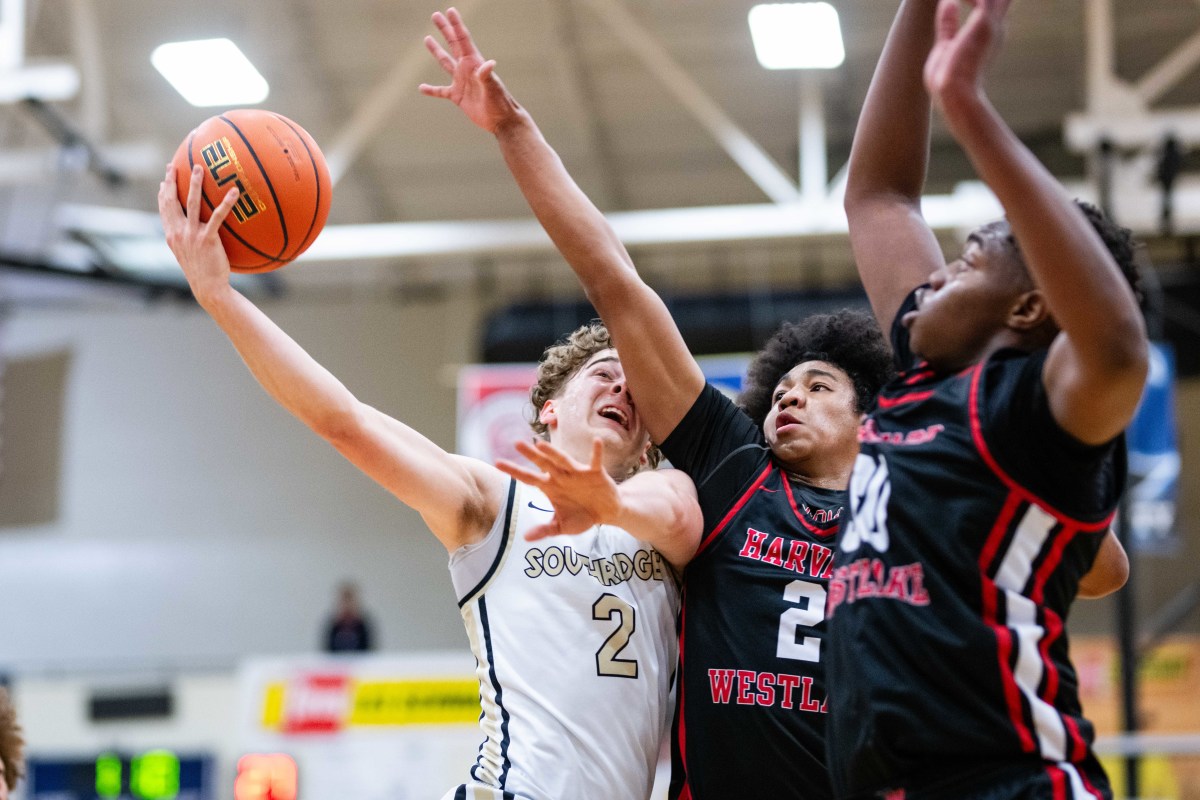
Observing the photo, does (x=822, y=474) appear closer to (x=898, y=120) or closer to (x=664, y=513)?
(x=664, y=513)

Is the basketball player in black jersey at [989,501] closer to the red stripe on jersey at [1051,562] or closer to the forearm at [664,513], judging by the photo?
the red stripe on jersey at [1051,562]

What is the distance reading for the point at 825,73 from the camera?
13125mm

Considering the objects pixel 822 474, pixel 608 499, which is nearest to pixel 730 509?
pixel 822 474

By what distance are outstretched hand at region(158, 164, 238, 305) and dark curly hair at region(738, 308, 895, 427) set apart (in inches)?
60.6

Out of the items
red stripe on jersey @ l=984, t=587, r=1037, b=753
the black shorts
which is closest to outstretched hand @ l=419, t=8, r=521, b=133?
red stripe on jersey @ l=984, t=587, r=1037, b=753

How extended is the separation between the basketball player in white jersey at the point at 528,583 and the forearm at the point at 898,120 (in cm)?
86

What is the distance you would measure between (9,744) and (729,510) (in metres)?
2.14

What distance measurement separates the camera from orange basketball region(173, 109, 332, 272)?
3.39m

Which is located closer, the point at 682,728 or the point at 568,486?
the point at 568,486

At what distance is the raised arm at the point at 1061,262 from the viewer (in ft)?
7.30

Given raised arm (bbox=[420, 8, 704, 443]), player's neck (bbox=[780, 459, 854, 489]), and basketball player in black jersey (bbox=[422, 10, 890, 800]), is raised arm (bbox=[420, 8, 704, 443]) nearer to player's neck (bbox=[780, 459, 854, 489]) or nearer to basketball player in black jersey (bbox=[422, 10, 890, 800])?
basketball player in black jersey (bbox=[422, 10, 890, 800])

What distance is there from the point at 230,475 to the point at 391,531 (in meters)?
2.25

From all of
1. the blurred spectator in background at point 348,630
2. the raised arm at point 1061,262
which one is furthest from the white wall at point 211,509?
the raised arm at point 1061,262

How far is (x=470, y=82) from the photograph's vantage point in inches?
130
